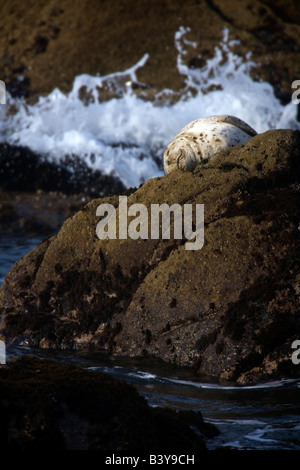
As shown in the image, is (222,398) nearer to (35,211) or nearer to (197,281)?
(197,281)

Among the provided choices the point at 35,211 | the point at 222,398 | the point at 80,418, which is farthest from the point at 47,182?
the point at 80,418

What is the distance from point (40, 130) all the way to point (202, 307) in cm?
937

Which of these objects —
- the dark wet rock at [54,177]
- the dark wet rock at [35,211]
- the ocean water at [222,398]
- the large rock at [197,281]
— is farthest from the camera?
the dark wet rock at [54,177]

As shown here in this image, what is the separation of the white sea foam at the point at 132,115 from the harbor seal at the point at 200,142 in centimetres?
652

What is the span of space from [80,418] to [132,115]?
1136 cm

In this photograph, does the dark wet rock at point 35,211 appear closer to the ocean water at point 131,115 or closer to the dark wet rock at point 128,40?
the ocean water at point 131,115

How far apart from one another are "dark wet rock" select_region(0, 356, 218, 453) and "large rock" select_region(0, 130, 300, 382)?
1.64 meters

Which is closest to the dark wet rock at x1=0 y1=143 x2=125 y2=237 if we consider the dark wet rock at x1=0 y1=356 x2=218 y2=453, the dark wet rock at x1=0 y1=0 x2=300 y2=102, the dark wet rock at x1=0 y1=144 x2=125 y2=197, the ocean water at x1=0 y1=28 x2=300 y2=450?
the dark wet rock at x1=0 y1=144 x2=125 y2=197

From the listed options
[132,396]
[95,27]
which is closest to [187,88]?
[95,27]

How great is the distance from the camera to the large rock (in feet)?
17.7

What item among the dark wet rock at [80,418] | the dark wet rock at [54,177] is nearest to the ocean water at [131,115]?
the dark wet rock at [54,177]

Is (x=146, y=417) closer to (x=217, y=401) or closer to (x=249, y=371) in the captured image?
(x=217, y=401)

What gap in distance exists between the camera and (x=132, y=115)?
1437cm

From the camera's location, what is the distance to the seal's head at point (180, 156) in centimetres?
662
